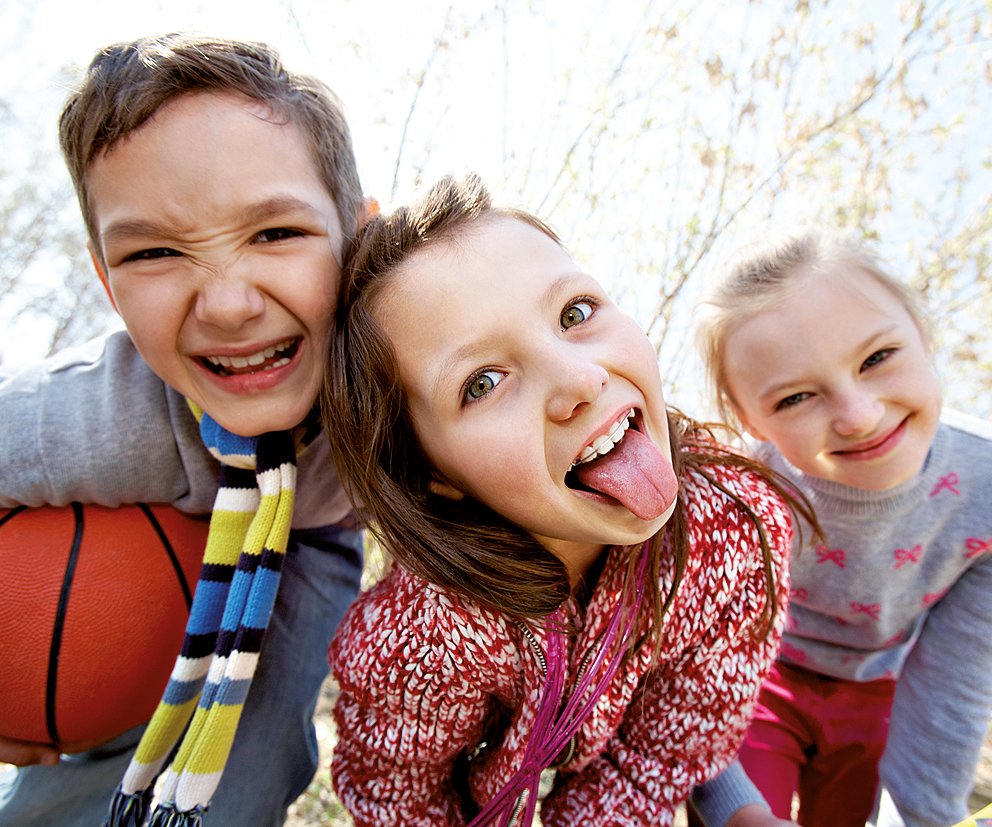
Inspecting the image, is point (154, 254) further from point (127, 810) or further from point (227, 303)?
point (127, 810)

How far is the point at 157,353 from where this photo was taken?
5.64 feet

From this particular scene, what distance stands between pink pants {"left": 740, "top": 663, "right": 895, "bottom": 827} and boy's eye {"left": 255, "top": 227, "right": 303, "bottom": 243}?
6.86 feet

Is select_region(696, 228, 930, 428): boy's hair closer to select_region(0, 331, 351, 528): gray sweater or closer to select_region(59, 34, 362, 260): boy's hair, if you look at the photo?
select_region(59, 34, 362, 260): boy's hair

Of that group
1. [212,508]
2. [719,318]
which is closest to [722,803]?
[719,318]

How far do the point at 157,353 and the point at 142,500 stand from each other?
483 mm

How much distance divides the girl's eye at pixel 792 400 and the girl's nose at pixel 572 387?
902 millimetres

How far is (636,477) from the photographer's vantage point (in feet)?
4.53

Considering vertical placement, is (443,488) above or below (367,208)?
below

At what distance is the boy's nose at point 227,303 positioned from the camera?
1.62m

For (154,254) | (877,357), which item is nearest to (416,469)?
(154,254)

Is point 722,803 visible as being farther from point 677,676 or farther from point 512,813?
point 512,813

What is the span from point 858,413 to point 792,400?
0.18 m

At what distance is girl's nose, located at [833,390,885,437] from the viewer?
6.19 feet

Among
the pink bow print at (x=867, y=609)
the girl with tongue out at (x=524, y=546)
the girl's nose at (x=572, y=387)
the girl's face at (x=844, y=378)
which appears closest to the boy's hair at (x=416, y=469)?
the girl with tongue out at (x=524, y=546)
